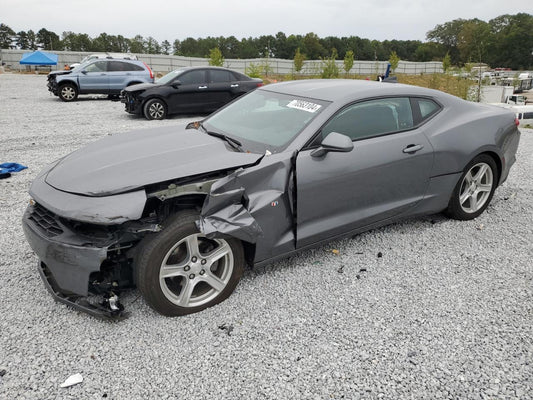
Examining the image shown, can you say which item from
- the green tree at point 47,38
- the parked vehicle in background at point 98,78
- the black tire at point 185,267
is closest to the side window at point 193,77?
the parked vehicle in background at point 98,78

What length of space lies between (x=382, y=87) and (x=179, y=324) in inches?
108

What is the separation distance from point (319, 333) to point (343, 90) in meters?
2.11

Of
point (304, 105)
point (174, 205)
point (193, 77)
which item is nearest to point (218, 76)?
point (193, 77)

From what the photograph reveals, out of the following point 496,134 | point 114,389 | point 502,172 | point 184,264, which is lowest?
point 114,389

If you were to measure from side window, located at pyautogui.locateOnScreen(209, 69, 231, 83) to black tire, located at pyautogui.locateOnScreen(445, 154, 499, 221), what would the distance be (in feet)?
29.0

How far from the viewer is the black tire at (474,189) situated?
14.1ft

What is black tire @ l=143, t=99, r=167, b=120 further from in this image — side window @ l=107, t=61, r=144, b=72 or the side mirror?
the side mirror

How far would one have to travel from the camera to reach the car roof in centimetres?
364

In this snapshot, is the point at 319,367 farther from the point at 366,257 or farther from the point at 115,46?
the point at 115,46

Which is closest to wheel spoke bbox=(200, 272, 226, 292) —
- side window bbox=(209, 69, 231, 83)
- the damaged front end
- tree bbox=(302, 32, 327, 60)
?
the damaged front end

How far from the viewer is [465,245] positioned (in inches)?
159

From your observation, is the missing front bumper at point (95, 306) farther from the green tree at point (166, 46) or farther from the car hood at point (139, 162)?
the green tree at point (166, 46)

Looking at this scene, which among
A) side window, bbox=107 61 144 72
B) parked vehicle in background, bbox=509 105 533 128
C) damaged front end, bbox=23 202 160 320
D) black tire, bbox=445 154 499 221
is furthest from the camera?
side window, bbox=107 61 144 72

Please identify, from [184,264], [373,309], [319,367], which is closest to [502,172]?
[373,309]
